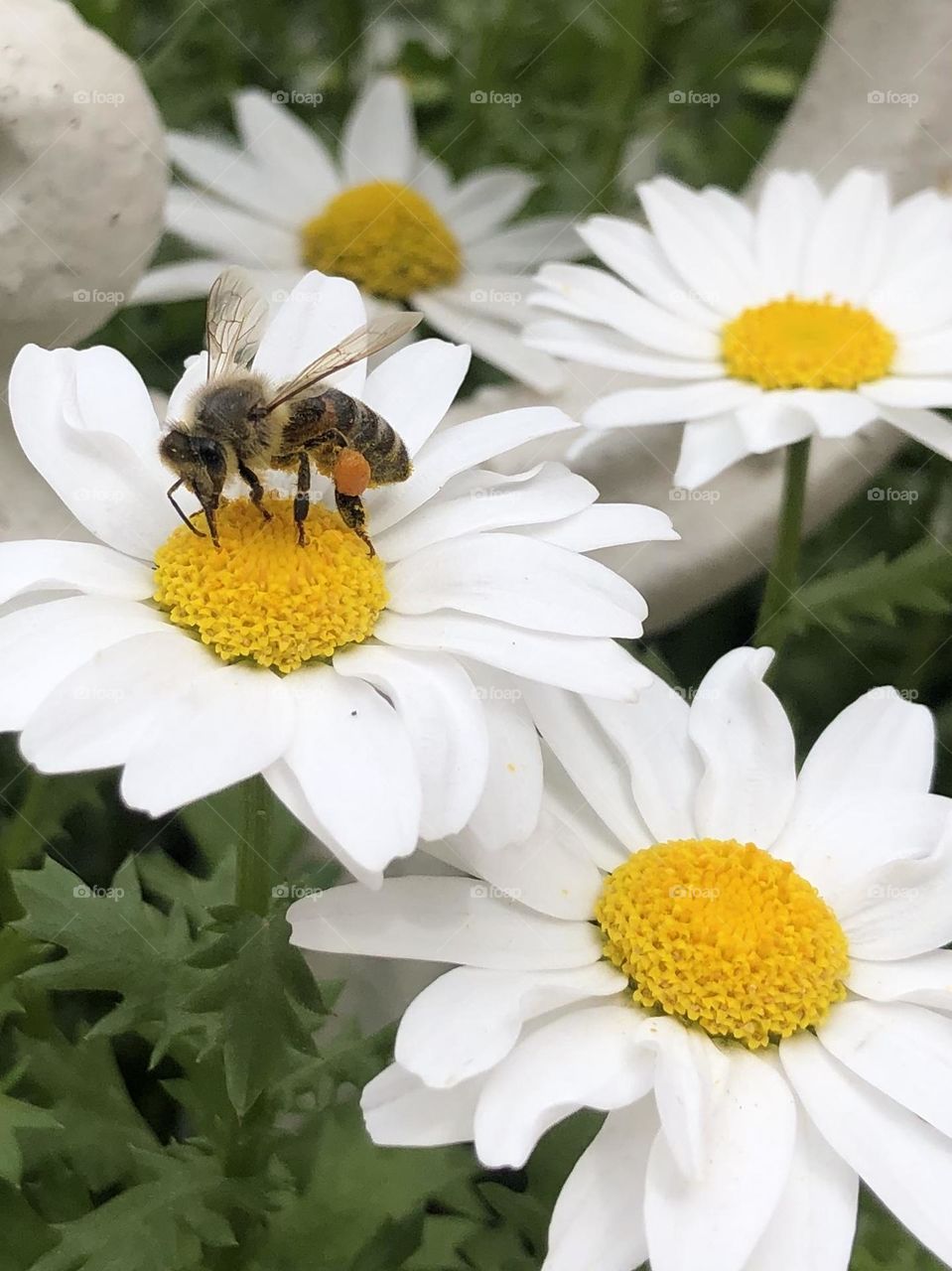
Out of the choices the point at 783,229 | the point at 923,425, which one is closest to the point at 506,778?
the point at 923,425

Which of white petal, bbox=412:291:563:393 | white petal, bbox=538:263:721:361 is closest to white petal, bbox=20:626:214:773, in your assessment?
white petal, bbox=538:263:721:361

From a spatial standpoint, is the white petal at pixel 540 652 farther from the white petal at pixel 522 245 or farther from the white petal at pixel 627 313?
the white petal at pixel 522 245

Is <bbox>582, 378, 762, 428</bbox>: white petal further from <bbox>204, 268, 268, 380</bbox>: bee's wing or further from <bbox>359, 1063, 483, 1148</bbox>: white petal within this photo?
<bbox>359, 1063, 483, 1148</bbox>: white petal

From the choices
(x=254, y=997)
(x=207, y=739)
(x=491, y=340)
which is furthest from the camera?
(x=491, y=340)

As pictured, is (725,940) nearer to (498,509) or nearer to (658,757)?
(658,757)

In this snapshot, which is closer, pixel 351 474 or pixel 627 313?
pixel 351 474

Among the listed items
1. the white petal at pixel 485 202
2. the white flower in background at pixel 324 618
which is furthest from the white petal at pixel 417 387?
the white petal at pixel 485 202

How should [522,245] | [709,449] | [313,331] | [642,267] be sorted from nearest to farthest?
[313,331] → [709,449] → [642,267] → [522,245]

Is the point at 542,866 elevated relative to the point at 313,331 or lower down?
lower down

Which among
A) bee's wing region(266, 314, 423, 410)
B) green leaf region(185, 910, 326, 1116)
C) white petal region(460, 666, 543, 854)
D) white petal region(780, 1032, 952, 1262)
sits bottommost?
green leaf region(185, 910, 326, 1116)
